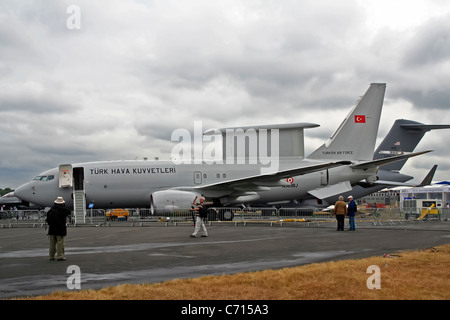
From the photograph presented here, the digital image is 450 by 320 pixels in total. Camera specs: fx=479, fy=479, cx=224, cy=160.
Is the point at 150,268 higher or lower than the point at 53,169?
lower

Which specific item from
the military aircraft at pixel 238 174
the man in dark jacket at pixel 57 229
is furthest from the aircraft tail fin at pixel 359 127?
the man in dark jacket at pixel 57 229

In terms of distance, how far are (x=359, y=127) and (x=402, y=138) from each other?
10.3 metres

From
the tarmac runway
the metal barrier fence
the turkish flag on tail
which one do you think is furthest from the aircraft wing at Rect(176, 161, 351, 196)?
the tarmac runway

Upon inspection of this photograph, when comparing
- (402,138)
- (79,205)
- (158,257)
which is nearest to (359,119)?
(402,138)

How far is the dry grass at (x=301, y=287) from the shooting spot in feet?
21.5

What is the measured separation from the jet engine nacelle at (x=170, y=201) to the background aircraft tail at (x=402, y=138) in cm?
2113

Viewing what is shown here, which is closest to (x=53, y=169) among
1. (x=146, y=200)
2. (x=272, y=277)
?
(x=146, y=200)

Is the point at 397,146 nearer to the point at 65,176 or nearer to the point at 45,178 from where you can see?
the point at 65,176

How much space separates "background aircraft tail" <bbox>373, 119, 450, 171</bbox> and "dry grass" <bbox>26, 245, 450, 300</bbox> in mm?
33962

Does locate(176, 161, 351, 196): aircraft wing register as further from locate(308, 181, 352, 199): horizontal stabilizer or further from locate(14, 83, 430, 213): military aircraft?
locate(308, 181, 352, 199): horizontal stabilizer
